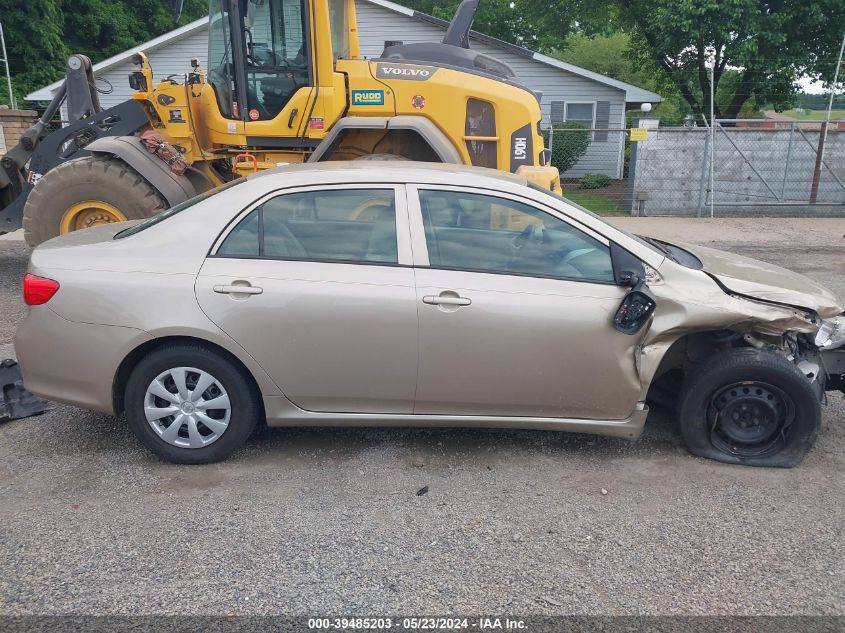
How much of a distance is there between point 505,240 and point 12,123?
40.9ft

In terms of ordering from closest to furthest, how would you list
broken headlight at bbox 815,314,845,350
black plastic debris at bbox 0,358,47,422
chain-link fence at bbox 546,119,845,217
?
broken headlight at bbox 815,314,845,350, black plastic debris at bbox 0,358,47,422, chain-link fence at bbox 546,119,845,217

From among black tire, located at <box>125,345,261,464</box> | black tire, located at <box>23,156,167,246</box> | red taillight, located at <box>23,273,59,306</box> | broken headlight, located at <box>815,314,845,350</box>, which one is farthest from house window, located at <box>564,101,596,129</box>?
red taillight, located at <box>23,273,59,306</box>

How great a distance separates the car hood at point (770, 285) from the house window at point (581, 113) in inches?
705

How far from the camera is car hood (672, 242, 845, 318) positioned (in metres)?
3.97

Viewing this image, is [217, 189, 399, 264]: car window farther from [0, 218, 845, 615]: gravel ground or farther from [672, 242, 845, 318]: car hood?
[672, 242, 845, 318]: car hood

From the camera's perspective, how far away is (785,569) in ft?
10.3

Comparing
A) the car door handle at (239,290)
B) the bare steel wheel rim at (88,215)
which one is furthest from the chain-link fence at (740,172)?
the car door handle at (239,290)

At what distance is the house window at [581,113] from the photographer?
21375 mm

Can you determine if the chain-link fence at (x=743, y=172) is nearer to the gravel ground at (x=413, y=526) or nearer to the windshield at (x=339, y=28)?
the windshield at (x=339, y=28)

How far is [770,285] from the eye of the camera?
4.08 metres

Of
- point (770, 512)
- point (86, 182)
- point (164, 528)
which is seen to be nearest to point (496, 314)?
point (770, 512)

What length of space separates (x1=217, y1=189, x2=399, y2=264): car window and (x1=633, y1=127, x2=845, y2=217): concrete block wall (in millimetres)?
12436

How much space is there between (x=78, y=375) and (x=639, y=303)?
307 centimetres

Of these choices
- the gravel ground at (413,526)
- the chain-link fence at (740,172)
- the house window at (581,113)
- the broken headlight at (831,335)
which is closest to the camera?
the gravel ground at (413,526)
